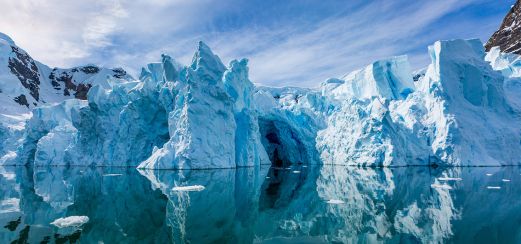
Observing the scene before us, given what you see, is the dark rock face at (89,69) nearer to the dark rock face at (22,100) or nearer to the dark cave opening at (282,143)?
the dark rock face at (22,100)

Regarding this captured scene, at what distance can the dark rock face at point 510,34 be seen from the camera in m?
38.2

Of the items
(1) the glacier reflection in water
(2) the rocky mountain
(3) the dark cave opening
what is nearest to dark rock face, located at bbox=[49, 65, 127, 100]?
(2) the rocky mountain

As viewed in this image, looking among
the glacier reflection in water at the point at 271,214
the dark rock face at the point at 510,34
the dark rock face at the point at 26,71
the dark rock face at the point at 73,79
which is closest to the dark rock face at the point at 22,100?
the dark rock face at the point at 26,71

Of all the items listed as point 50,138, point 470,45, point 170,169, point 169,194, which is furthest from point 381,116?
point 50,138

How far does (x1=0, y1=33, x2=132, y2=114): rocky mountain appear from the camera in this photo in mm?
57938

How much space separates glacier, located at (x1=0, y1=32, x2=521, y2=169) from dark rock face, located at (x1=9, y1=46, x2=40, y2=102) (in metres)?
47.0

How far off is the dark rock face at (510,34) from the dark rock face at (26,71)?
6941cm

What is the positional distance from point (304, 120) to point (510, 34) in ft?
94.5

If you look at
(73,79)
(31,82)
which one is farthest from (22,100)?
(73,79)

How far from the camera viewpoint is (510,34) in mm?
40594

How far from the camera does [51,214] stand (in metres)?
7.33

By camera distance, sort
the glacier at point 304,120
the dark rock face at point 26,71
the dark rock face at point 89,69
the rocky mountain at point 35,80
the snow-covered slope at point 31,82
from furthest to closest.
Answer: the dark rock face at point 89,69
the dark rock face at point 26,71
the rocky mountain at point 35,80
the snow-covered slope at point 31,82
the glacier at point 304,120

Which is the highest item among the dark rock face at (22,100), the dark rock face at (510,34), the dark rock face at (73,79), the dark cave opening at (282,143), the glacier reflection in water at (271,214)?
the dark rock face at (73,79)

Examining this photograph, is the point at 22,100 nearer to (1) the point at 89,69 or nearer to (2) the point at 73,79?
(2) the point at 73,79
